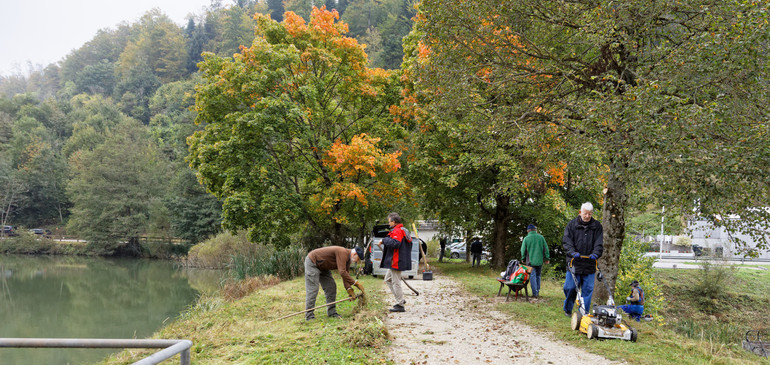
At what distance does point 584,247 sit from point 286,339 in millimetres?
4879

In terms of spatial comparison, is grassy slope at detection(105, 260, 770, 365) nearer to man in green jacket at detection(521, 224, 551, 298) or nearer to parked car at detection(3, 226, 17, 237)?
man in green jacket at detection(521, 224, 551, 298)

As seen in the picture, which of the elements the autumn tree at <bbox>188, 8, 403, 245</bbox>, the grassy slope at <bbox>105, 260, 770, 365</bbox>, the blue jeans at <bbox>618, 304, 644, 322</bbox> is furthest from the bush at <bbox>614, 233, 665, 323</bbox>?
the autumn tree at <bbox>188, 8, 403, 245</bbox>

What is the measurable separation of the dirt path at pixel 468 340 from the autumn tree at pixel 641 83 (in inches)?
107

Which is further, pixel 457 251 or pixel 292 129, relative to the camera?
pixel 457 251

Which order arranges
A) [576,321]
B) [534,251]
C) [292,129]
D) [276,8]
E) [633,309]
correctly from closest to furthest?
[576,321] → [534,251] → [633,309] → [292,129] → [276,8]

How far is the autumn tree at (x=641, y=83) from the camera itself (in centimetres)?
663

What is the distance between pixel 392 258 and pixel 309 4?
8257 cm

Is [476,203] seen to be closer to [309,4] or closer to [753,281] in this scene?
[753,281]

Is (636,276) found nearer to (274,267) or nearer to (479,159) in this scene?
(479,159)

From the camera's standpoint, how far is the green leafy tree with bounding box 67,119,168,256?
45.2 meters

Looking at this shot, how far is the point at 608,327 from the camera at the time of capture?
6707 millimetres

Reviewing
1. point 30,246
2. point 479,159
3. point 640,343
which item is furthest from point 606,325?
point 30,246

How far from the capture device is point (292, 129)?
723 inches

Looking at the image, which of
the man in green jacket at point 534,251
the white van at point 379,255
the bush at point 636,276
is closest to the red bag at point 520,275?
the man in green jacket at point 534,251
